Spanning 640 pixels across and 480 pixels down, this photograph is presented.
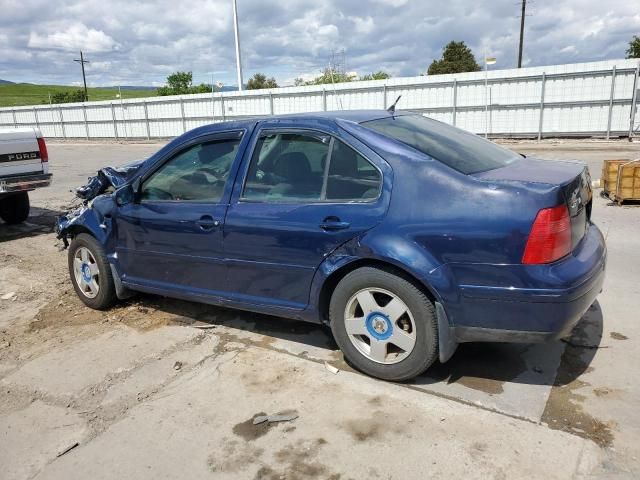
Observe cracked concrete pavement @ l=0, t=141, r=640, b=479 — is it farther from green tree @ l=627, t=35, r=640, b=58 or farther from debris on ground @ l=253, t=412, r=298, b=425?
green tree @ l=627, t=35, r=640, b=58

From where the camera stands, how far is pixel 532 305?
288cm

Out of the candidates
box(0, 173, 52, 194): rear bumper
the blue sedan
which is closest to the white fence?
box(0, 173, 52, 194): rear bumper

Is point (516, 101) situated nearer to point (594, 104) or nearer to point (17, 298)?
point (594, 104)

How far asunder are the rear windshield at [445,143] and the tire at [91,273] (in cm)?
265

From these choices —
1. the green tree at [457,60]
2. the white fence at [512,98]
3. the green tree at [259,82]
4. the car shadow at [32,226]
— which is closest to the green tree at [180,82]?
the green tree at [259,82]

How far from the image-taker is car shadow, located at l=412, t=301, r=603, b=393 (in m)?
3.36

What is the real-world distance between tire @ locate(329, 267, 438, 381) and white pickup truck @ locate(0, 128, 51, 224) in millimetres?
6497

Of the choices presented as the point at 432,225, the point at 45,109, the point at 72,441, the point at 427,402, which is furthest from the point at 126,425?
the point at 45,109

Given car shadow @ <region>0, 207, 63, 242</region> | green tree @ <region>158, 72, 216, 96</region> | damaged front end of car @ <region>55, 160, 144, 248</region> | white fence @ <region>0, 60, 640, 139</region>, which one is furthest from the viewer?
green tree @ <region>158, 72, 216, 96</region>

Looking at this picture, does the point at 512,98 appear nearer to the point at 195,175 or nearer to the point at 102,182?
the point at 102,182

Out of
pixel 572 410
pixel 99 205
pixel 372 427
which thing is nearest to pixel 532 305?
pixel 572 410

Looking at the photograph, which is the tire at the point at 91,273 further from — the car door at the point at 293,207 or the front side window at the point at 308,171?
the front side window at the point at 308,171

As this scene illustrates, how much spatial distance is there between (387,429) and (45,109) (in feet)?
147

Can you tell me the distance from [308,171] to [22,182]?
20.5 feet
